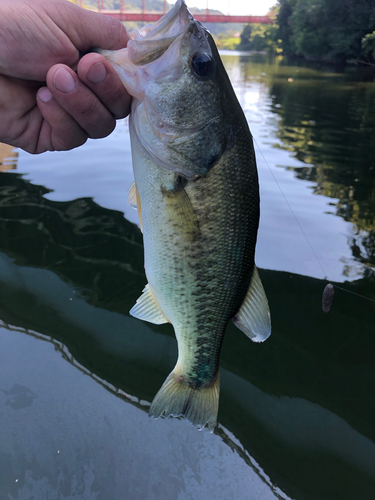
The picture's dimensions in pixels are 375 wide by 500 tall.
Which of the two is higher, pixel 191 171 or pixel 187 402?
pixel 191 171

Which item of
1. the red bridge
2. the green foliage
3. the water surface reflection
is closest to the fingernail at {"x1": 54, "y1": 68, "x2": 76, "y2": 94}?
the water surface reflection

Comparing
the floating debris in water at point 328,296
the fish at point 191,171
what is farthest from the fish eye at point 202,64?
the floating debris in water at point 328,296

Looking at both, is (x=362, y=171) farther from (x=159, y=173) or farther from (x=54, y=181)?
(x=159, y=173)

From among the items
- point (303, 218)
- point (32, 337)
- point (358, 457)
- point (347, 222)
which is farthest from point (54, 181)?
point (358, 457)

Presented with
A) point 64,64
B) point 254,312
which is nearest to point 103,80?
point 64,64

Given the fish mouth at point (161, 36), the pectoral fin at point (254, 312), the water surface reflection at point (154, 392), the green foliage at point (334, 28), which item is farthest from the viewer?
the green foliage at point (334, 28)

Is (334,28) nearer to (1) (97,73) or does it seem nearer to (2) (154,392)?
(2) (154,392)

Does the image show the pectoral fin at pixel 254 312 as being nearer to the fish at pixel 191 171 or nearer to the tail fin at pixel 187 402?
the fish at pixel 191 171

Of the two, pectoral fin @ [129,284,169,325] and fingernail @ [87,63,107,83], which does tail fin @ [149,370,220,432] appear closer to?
pectoral fin @ [129,284,169,325]
